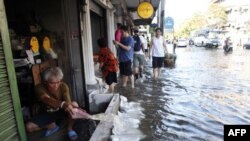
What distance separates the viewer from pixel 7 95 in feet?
7.93

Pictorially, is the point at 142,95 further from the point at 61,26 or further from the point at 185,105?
the point at 61,26

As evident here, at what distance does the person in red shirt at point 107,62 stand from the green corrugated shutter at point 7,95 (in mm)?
3030

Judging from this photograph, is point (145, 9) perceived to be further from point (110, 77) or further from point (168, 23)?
point (110, 77)

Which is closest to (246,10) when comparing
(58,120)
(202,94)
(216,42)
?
(216,42)

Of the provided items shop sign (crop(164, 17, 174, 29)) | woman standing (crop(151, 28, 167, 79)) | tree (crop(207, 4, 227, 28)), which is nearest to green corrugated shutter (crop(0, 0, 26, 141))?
woman standing (crop(151, 28, 167, 79))

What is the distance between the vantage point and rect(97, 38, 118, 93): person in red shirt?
5426 mm

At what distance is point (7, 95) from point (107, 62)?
3183 mm

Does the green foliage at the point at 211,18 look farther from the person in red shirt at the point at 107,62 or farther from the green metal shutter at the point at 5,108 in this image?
the green metal shutter at the point at 5,108

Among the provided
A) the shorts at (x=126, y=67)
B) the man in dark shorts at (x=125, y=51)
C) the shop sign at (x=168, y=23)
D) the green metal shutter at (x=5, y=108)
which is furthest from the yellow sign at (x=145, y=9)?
the green metal shutter at (x=5, y=108)

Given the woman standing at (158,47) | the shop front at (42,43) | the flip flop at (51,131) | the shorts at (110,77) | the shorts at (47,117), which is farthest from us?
the woman standing at (158,47)

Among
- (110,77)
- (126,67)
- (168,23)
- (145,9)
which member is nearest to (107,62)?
(110,77)

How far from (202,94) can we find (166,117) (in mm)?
2036

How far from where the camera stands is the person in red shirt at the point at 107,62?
214 inches

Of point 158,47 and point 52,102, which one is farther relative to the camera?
point 158,47
